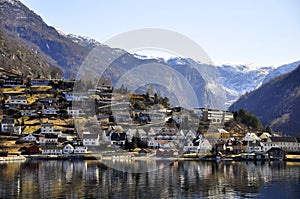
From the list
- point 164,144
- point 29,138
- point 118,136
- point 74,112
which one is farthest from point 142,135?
point 29,138

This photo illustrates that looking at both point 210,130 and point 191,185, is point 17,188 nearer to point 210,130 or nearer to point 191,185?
point 191,185

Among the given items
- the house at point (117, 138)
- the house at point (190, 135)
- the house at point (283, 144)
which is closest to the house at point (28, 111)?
the house at point (117, 138)

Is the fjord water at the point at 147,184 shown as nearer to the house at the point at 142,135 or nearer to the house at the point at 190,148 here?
the house at the point at 190,148

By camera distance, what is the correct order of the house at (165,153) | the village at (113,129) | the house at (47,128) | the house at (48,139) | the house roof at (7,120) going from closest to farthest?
the house at (165,153), the village at (113,129), the house at (48,139), the house roof at (7,120), the house at (47,128)

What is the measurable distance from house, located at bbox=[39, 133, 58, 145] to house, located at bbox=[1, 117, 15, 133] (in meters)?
7.22

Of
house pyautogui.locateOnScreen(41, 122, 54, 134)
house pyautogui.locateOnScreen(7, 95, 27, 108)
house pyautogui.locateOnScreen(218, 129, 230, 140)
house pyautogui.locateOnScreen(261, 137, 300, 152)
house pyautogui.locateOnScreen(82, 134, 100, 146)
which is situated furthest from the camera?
house pyautogui.locateOnScreen(7, 95, 27, 108)

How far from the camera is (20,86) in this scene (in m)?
124

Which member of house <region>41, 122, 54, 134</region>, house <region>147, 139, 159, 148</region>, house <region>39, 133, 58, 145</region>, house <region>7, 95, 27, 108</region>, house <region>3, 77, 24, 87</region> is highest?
house <region>3, 77, 24, 87</region>

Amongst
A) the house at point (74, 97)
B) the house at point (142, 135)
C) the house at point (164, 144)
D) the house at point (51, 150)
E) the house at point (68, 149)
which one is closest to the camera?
the house at point (51, 150)

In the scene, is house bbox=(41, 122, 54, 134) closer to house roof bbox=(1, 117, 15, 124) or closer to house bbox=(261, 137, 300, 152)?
house roof bbox=(1, 117, 15, 124)

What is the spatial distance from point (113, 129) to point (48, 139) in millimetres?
15085

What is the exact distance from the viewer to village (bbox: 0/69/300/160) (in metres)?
84.9

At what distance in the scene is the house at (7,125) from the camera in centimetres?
9194

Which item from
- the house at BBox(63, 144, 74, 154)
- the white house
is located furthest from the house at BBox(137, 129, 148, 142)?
the white house
